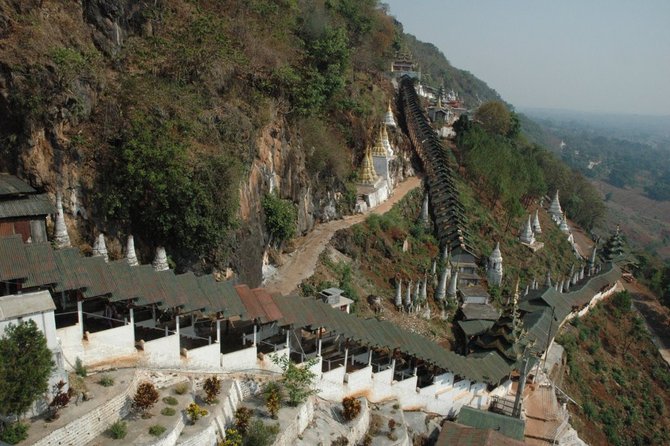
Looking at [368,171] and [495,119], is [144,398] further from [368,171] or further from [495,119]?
[495,119]

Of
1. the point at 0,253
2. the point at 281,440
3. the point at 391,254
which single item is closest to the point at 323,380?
the point at 281,440

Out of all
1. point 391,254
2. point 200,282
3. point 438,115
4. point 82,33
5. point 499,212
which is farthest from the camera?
point 438,115

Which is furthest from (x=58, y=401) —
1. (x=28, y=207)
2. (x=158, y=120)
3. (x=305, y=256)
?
(x=305, y=256)

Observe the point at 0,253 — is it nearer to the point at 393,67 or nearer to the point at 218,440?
the point at 218,440

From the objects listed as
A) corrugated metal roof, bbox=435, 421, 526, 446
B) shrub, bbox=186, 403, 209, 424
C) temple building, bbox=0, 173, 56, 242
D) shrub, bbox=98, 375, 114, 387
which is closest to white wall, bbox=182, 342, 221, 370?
shrub, bbox=186, 403, 209, 424

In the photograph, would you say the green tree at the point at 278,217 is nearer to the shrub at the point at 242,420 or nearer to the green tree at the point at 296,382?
the green tree at the point at 296,382

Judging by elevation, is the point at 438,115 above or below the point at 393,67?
below

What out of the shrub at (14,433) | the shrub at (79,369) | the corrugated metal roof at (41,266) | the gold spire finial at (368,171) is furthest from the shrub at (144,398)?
the gold spire finial at (368,171)
